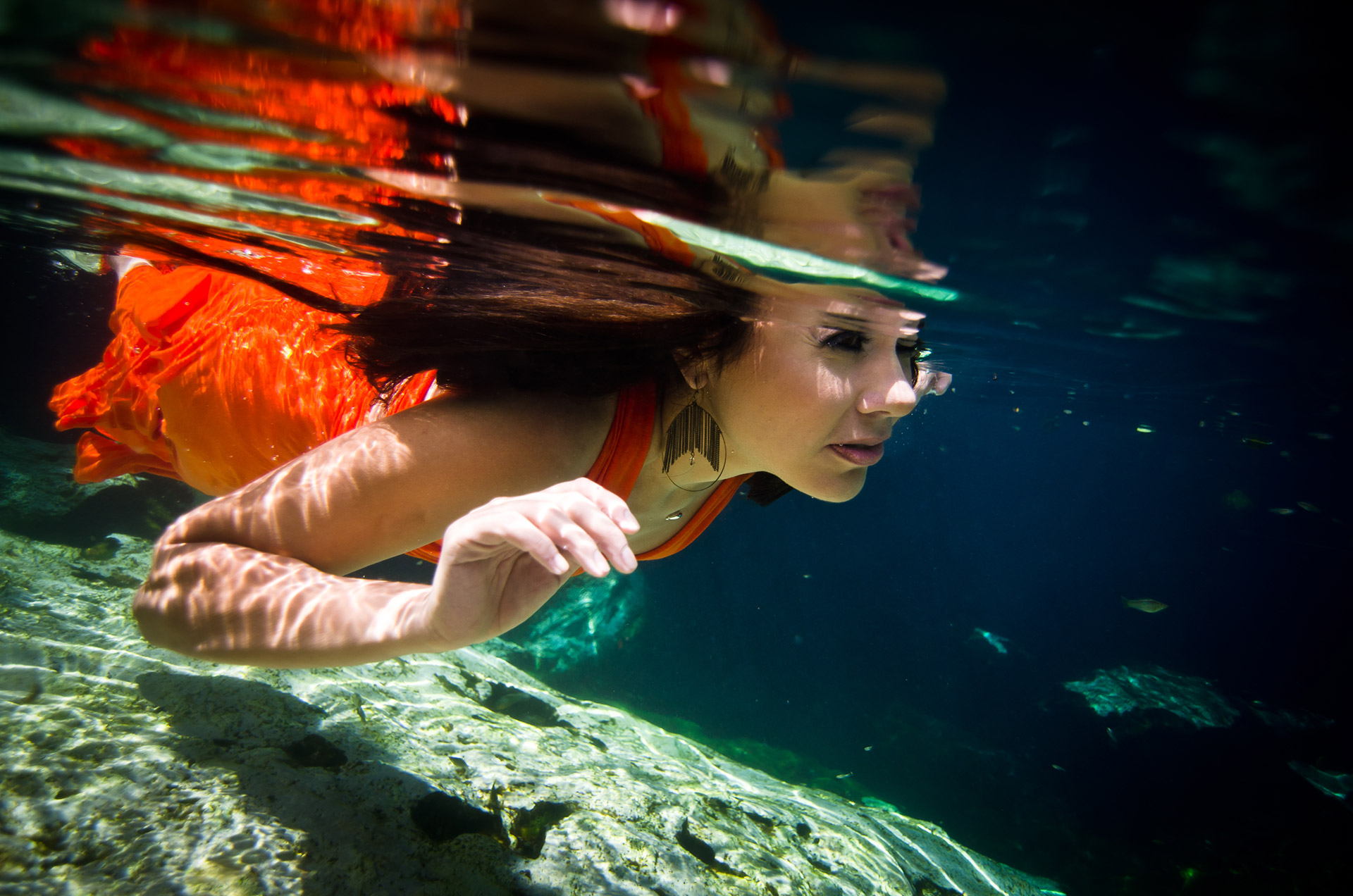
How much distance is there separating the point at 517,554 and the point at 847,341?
194 cm

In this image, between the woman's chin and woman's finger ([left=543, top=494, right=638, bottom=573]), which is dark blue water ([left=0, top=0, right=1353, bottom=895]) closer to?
the woman's chin

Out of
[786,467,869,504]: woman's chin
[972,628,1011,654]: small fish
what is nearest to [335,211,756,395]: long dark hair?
[786,467,869,504]: woman's chin

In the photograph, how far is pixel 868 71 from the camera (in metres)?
2.84

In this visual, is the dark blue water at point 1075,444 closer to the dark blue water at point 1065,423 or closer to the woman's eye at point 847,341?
the dark blue water at point 1065,423

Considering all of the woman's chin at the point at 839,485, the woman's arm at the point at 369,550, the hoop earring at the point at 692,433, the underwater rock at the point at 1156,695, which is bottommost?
the underwater rock at the point at 1156,695

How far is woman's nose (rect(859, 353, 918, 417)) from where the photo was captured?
9.36ft

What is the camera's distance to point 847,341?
295cm

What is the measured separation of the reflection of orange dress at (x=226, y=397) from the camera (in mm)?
3182

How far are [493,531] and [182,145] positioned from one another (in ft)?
13.8

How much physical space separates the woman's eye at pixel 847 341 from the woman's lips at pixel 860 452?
1.65ft

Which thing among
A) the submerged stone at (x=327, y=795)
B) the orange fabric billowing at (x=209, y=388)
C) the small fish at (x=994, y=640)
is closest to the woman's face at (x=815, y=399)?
the orange fabric billowing at (x=209, y=388)

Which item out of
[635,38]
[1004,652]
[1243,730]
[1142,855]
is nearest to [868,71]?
[635,38]

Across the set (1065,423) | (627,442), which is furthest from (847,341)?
(1065,423)

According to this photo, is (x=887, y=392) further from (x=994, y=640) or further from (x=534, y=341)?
(x=994, y=640)
